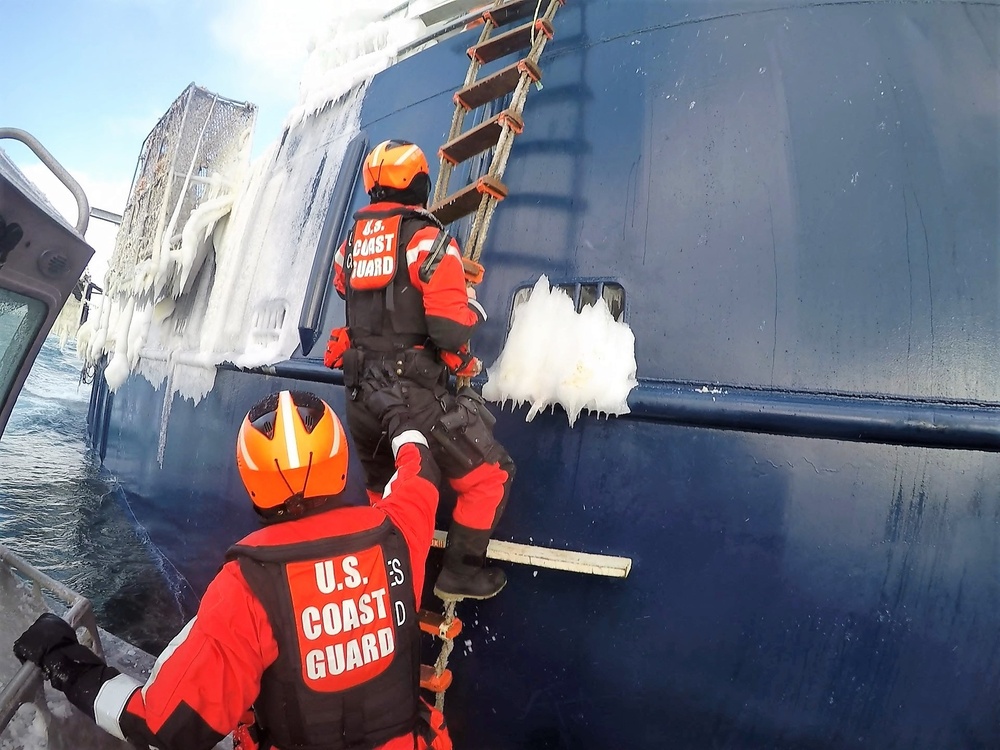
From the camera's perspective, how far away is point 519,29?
2.86 m

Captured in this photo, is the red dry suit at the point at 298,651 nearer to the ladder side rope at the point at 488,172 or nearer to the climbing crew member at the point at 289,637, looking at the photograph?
the climbing crew member at the point at 289,637

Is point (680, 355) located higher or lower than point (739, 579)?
higher

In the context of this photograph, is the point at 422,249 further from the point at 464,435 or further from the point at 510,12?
the point at 510,12

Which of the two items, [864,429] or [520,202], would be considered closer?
[864,429]

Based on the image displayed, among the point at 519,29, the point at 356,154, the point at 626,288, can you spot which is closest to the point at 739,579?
the point at 626,288

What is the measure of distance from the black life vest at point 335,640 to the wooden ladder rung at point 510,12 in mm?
2566

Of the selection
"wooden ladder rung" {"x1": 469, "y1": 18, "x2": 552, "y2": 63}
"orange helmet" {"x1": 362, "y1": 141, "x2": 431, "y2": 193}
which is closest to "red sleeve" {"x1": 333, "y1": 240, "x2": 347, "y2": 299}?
"orange helmet" {"x1": 362, "y1": 141, "x2": 431, "y2": 193}

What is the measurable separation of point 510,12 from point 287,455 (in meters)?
2.52

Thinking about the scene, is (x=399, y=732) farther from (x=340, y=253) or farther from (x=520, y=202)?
(x=520, y=202)

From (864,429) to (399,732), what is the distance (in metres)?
1.61

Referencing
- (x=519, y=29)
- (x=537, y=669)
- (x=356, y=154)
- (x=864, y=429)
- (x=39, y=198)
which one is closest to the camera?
(x=864, y=429)

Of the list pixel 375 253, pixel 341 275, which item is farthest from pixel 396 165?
pixel 341 275

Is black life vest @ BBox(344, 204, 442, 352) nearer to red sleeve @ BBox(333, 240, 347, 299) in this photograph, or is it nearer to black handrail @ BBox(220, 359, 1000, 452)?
red sleeve @ BBox(333, 240, 347, 299)

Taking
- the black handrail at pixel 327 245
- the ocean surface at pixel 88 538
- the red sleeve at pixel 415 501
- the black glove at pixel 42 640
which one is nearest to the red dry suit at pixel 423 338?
the red sleeve at pixel 415 501
